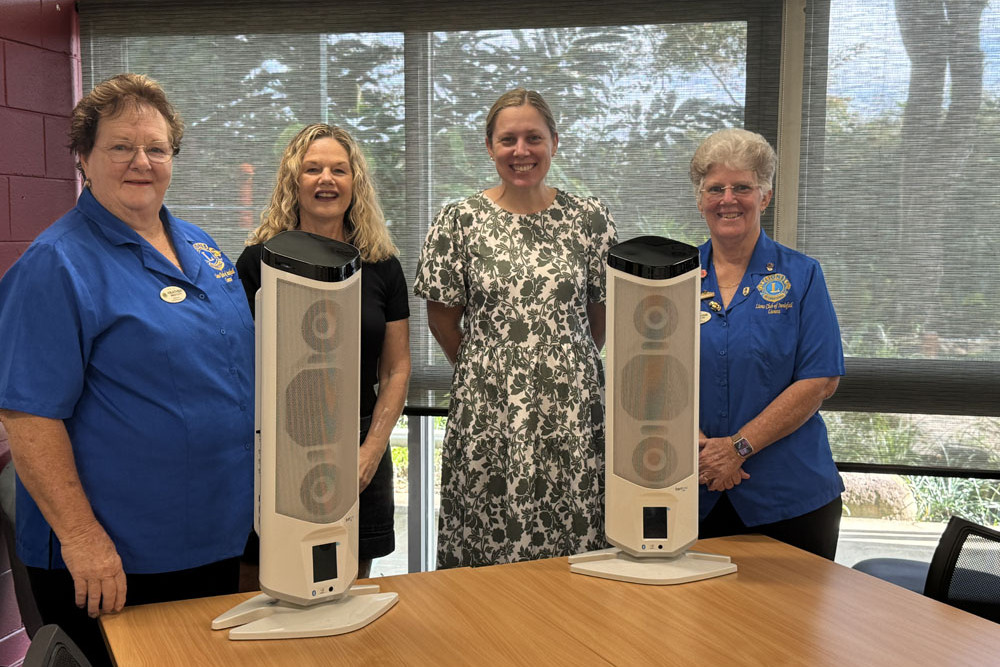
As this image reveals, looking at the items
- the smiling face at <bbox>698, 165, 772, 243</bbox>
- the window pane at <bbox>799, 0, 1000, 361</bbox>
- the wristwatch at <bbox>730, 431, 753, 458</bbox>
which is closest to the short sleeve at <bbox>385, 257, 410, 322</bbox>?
the smiling face at <bbox>698, 165, 772, 243</bbox>

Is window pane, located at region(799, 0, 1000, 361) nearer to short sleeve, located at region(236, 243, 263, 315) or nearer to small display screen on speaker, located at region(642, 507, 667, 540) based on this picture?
small display screen on speaker, located at region(642, 507, 667, 540)

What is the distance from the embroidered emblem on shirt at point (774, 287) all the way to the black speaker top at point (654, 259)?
1.87ft

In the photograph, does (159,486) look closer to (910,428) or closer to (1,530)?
(1,530)

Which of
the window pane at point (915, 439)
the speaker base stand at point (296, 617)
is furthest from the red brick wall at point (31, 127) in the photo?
the window pane at point (915, 439)

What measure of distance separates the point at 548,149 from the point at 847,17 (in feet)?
4.56

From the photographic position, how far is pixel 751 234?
7.34 ft

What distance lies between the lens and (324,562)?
1.47 metres

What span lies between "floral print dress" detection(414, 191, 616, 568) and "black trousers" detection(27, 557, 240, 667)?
2.76 feet

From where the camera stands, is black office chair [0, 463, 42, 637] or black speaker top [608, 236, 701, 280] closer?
black speaker top [608, 236, 701, 280]

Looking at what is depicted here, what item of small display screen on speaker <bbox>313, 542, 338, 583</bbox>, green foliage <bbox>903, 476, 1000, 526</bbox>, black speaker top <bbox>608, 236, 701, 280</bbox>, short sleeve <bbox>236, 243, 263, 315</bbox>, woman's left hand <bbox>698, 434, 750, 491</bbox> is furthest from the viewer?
green foliage <bbox>903, 476, 1000, 526</bbox>

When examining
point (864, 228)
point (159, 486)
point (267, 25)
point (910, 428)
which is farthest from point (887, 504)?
point (267, 25)

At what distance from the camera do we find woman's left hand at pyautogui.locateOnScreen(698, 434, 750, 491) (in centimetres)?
207

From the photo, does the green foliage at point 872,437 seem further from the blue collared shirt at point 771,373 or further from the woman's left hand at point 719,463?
the woman's left hand at point 719,463

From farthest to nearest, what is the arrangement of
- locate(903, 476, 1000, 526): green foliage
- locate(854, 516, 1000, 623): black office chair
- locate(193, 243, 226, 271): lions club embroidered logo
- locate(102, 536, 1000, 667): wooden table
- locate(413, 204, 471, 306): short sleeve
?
locate(903, 476, 1000, 526): green foliage, locate(413, 204, 471, 306): short sleeve, locate(193, 243, 226, 271): lions club embroidered logo, locate(854, 516, 1000, 623): black office chair, locate(102, 536, 1000, 667): wooden table
